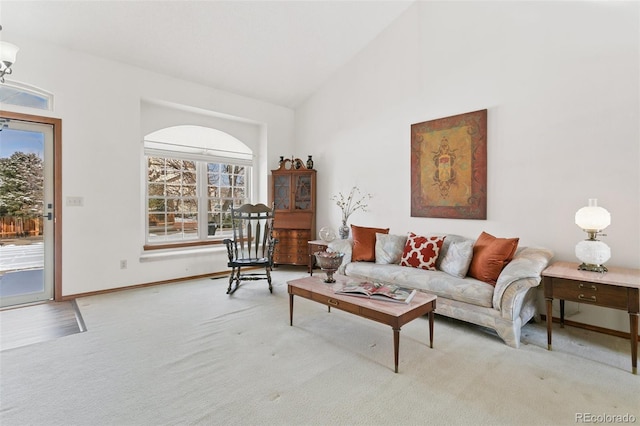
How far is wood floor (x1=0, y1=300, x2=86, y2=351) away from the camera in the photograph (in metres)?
2.72

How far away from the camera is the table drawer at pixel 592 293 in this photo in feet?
7.42

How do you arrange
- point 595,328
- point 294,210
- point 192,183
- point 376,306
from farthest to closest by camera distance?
point 294,210, point 192,183, point 595,328, point 376,306

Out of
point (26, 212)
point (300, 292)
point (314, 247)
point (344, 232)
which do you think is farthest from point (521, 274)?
point (26, 212)

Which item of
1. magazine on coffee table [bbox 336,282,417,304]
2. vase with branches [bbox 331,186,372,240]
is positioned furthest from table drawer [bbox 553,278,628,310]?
vase with branches [bbox 331,186,372,240]

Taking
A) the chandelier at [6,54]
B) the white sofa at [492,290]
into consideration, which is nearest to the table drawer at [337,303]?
the white sofa at [492,290]

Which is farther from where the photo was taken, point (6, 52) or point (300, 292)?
point (300, 292)

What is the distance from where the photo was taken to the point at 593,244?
2.58 metres

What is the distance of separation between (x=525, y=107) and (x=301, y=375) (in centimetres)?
348

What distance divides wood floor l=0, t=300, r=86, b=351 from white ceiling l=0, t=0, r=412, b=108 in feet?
8.55

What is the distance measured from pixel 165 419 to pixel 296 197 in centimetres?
416

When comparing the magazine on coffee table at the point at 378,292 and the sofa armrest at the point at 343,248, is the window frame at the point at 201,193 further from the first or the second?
the magazine on coffee table at the point at 378,292

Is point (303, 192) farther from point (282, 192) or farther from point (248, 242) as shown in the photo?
point (248, 242)

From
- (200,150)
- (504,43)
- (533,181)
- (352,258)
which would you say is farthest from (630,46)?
(200,150)

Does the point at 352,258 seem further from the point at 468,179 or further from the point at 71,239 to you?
the point at 71,239
